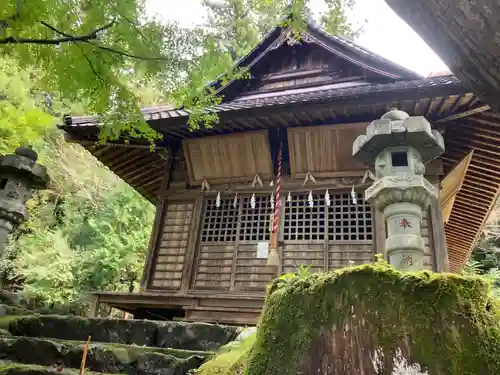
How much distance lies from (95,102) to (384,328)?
2.92 meters

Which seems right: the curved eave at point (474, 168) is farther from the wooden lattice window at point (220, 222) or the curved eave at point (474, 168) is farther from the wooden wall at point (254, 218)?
the wooden lattice window at point (220, 222)

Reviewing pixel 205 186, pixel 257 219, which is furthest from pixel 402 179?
pixel 205 186

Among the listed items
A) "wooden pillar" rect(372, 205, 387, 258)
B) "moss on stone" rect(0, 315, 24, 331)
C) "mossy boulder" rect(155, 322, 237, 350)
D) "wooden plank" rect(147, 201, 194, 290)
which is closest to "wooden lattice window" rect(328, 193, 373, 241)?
"wooden pillar" rect(372, 205, 387, 258)

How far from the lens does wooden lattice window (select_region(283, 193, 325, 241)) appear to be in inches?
306

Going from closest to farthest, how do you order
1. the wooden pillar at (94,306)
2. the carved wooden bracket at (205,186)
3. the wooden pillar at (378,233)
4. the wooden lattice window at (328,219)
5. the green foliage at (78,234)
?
1. the wooden pillar at (378,233)
2. the wooden lattice window at (328,219)
3. the wooden pillar at (94,306)
4. the carved wooden bracket at (205,186)
5. the green foliage at (78,234)

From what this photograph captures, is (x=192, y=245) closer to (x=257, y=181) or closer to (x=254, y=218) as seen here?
(x=254, y=218)

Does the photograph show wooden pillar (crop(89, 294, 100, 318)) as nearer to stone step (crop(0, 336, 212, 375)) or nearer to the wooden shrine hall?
the wooden shrine hall

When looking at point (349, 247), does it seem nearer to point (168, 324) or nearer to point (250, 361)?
point (168, 324)

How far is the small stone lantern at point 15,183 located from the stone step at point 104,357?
2858 mm

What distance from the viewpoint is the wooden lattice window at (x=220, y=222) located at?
27.2 ft

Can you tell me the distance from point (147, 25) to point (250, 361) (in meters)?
2.70

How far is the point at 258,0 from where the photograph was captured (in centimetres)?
352

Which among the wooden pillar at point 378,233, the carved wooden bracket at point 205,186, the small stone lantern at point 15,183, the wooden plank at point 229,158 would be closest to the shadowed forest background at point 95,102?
the small stone lantern at point 15,183

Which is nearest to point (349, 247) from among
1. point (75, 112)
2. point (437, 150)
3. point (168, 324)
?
point (437, 150)
